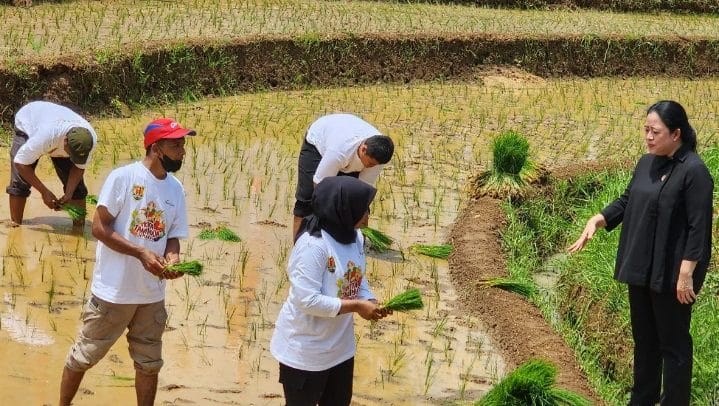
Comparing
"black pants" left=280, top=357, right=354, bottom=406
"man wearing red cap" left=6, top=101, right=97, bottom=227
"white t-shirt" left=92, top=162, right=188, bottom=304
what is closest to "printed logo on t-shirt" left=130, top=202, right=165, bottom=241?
"white t-shirt" left=92, top=162, right=188, bottom=304

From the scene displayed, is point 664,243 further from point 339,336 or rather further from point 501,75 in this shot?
point 501,75

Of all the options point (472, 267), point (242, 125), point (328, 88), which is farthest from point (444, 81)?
point (472, 267)

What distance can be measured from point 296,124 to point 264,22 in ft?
11.9

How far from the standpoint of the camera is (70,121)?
6.62 meters

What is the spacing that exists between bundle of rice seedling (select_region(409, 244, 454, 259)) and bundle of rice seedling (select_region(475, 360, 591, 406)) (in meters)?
2.38

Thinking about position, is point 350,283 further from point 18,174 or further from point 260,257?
point 18,174

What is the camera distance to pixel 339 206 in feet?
12.7

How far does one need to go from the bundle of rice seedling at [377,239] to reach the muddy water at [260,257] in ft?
0.24

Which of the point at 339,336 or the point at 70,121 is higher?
the point at 70,121

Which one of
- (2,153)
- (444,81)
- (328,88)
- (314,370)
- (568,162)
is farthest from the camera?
(444,81)

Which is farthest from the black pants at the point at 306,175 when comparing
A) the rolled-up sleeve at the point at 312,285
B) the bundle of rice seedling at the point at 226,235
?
the rolled-up sleeve at the point at 312,285

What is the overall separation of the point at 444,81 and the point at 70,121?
8.63 meters

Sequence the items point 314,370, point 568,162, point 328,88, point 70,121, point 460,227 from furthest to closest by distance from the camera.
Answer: point 328,88, point 568,162, point 460,227, point 70,121, point 314,370

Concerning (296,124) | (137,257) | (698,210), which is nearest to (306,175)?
(137,257)
